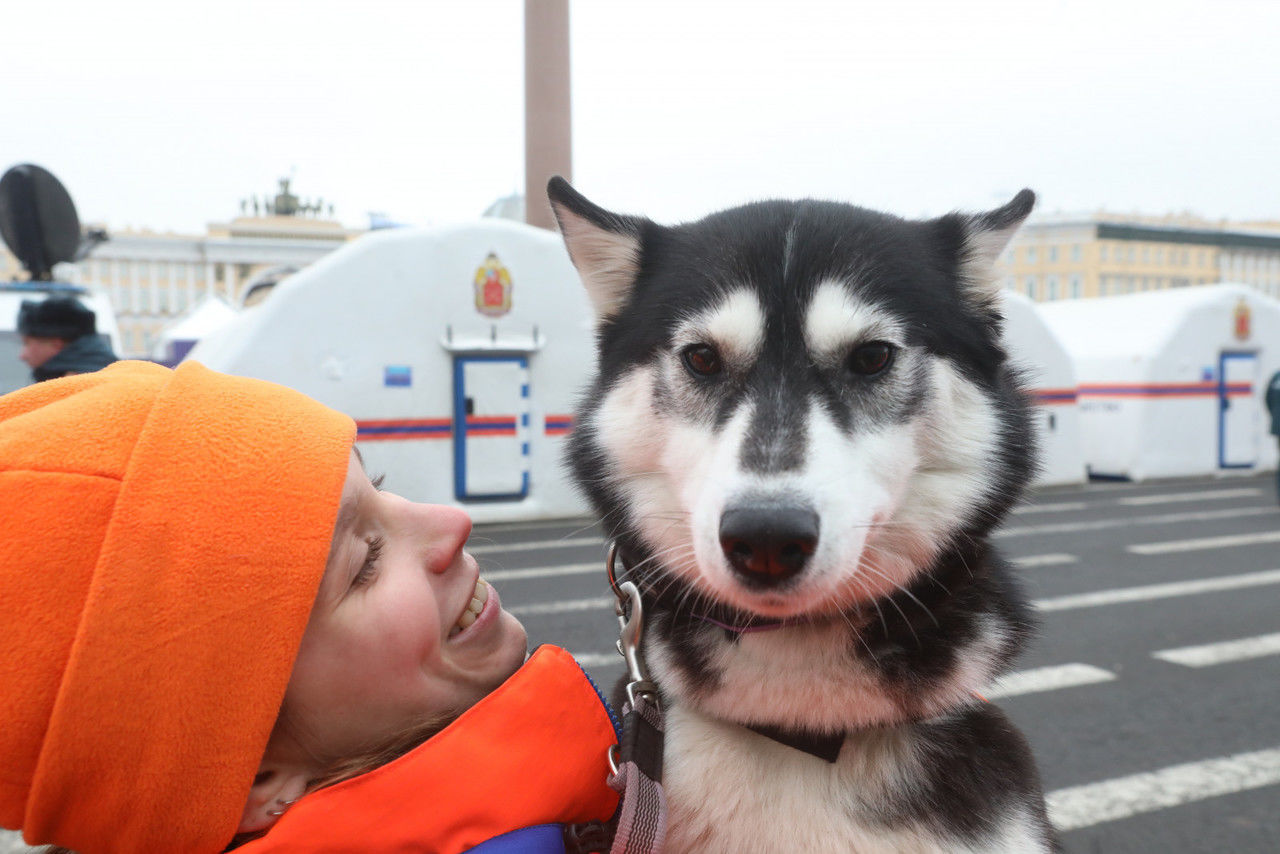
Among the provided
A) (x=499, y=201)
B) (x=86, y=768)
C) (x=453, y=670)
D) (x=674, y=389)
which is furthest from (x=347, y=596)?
(x=499, y=201)

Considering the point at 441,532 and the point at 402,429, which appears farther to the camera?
the point at 402,429

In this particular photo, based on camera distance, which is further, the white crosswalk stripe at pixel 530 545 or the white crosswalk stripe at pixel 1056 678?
the white crosswalk stripe at pixel 530 545

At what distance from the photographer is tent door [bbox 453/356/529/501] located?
1104 centimetres

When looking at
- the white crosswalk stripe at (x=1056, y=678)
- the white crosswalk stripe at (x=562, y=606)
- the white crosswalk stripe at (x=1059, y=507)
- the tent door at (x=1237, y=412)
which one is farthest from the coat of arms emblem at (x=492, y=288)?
the tent door at (x=1237, y=412)

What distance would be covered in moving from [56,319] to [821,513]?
477 centimetres

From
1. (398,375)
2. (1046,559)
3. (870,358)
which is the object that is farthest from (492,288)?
(870,358)

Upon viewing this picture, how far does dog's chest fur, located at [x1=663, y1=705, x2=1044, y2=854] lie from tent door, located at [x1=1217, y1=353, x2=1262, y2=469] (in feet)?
56.5

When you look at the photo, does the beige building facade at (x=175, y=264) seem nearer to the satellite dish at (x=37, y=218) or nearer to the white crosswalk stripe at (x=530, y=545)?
the white crosswalk stripe at (x=530, y=545)

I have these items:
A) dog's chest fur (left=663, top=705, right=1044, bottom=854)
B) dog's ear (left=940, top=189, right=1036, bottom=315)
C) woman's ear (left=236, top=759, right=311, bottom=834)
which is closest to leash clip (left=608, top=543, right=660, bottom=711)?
dog's chest fur (left=663, top=705, right=1044, bottom=854)

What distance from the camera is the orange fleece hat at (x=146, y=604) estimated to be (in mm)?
1057

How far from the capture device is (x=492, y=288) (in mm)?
11000

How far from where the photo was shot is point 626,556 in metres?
1.84

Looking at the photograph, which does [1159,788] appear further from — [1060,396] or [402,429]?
[1060,396]

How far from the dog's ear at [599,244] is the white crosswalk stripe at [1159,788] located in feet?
9.29
